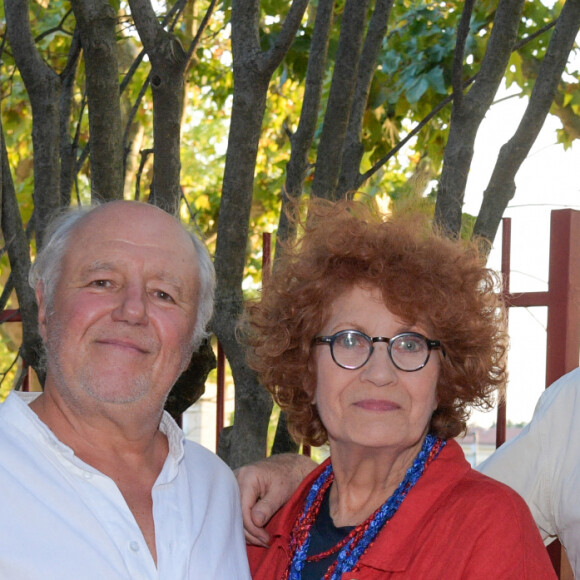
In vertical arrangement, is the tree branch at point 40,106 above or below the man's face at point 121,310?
above

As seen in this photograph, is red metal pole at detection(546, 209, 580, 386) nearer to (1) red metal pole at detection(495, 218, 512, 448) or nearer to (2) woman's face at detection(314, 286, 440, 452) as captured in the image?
(1) red metal pole at detection(495, 218, 512, 448)

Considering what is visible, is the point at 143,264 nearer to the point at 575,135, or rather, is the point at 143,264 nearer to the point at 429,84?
the point at 429,84

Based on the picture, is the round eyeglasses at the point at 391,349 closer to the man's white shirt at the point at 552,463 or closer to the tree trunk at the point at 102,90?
the man's white shirt at the point at 552,463

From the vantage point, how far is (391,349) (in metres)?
2.40

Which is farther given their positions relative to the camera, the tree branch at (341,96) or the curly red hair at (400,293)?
the tree branch at (341,96)

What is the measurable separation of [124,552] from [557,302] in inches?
67.9

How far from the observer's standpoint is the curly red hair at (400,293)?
2449 mm

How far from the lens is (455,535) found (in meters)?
2.15

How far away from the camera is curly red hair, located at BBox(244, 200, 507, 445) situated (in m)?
2.45

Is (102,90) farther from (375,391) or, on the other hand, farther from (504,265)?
(504,265)

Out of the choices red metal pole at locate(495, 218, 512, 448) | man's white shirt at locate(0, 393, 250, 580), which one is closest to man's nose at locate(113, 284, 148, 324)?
man's white shirt at locate(0, 393, 250, 580)

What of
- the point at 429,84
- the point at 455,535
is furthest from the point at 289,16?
the point at 455,535

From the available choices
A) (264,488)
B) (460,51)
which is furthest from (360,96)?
(264,488)

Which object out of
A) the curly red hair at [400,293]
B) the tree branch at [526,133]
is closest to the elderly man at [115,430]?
the curly red hair at [400,293]
